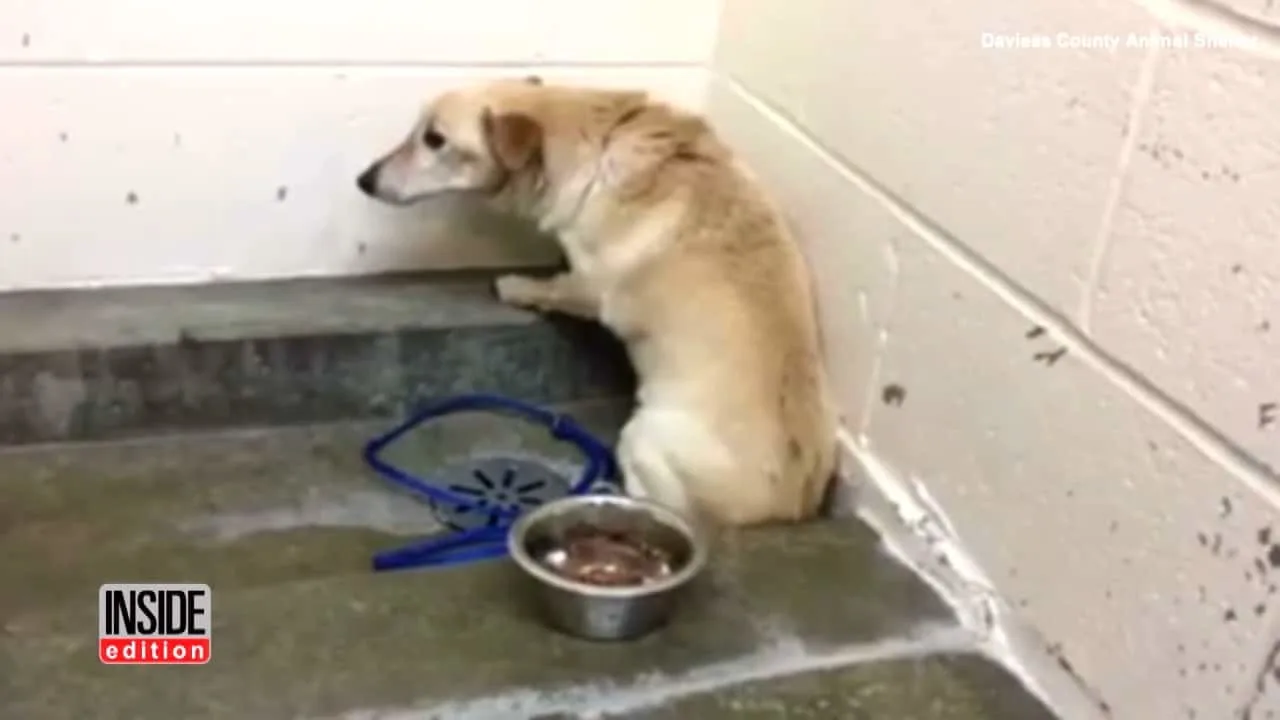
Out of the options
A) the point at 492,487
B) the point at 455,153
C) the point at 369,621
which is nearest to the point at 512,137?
the point at 455,153

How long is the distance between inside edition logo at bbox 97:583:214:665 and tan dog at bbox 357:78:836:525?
2.25 ft

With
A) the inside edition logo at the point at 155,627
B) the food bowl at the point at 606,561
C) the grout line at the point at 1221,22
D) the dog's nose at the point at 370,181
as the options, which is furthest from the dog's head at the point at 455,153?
the grout line at the point at 1221,22

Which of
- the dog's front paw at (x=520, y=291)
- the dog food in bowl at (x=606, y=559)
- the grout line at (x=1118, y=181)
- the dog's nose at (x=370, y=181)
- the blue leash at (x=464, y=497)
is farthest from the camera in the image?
the dog's front paw at (x=520, y=291)

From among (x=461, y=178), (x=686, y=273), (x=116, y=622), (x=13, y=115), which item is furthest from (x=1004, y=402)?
(x=13, y=115)

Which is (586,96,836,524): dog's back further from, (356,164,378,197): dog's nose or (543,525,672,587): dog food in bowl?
(356,164,378,197): dog's nose

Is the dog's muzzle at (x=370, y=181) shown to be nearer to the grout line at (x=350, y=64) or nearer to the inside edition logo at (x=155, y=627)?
the grout line at (x=350, y=64)

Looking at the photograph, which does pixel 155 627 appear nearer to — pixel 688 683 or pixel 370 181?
pixel 688 683

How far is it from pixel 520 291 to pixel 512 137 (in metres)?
0.33

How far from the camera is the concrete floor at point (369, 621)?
157 cm

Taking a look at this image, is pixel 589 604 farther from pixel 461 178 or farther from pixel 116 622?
pixel 461 178

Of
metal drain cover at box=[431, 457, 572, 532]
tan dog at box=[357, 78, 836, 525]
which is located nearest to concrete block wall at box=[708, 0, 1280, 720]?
tan dog at box=[357, 78, 836, 525]

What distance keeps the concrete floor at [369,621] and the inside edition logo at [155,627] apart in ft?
0.05

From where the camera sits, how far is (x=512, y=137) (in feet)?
7.06

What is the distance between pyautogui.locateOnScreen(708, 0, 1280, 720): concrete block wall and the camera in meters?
1.42
